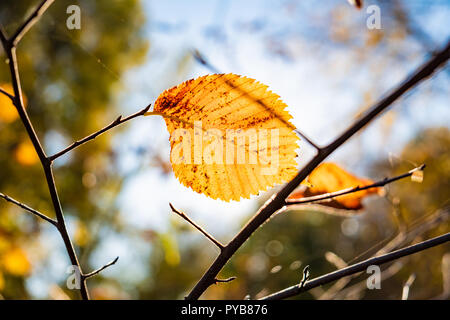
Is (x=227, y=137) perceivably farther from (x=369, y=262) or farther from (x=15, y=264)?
(x=15, y=264)

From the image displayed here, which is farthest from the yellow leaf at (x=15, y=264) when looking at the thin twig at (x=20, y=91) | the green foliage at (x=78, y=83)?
the green foliage at (x=78, y=83)

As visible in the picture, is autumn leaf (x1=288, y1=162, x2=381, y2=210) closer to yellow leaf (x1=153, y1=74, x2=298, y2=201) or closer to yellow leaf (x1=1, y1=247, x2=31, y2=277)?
yellow leaf (x1=153, y1=74, x2=298, y2=201)

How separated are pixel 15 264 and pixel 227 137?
4.10 ft

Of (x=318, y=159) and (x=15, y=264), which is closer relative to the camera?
(x=318, y=159)

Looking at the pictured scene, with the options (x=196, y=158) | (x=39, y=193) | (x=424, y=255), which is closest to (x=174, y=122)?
(x=196, y=158)

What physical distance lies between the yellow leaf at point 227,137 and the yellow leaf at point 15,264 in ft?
3.92

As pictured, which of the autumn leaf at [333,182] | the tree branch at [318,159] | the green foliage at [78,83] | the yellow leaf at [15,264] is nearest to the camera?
the tree branch at [318,159]

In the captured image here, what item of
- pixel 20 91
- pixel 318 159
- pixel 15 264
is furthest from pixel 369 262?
pixel 15 264

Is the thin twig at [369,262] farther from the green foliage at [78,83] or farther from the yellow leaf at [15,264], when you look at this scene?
the green foliage at [78,83]

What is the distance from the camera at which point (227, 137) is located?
27cm

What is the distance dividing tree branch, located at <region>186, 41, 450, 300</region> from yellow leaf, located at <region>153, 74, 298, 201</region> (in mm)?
29

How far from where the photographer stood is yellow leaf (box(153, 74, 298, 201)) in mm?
261

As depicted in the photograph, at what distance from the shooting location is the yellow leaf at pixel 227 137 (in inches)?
10.3

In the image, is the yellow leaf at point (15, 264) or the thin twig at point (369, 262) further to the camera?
the yellow leaf at point (15, 264)
